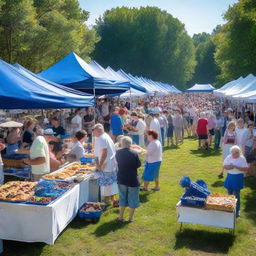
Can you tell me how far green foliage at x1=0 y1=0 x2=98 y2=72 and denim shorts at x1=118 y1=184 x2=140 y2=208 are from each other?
53.7 feet

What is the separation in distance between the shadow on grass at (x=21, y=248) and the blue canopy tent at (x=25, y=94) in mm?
2317

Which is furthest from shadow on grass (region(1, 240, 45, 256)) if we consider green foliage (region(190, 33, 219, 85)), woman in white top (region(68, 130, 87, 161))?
green foliage (region(190, 33, 219, 85))

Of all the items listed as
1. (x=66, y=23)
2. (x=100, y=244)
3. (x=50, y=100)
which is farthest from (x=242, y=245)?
(x=66, y=23)

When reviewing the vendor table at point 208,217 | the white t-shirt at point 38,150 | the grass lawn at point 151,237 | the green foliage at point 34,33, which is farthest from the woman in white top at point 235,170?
the green foliage at point 34,33

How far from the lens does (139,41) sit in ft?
184

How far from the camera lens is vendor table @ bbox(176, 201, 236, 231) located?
215 inches

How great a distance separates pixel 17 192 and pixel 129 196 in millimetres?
1936

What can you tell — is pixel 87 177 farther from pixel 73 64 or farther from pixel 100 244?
pixel 73 64

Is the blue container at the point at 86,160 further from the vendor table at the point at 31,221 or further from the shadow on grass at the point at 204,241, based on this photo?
the shadow on grass at the point at 204,241

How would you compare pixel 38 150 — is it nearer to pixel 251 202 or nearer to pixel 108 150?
pixel 108 150

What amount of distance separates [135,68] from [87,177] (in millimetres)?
51294

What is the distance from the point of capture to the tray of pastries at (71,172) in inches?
251

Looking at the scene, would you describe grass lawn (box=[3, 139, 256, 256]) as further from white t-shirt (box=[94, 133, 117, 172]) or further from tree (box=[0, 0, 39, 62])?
tree (box=[0, 0, 39, 62])

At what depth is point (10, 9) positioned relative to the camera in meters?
19.7
